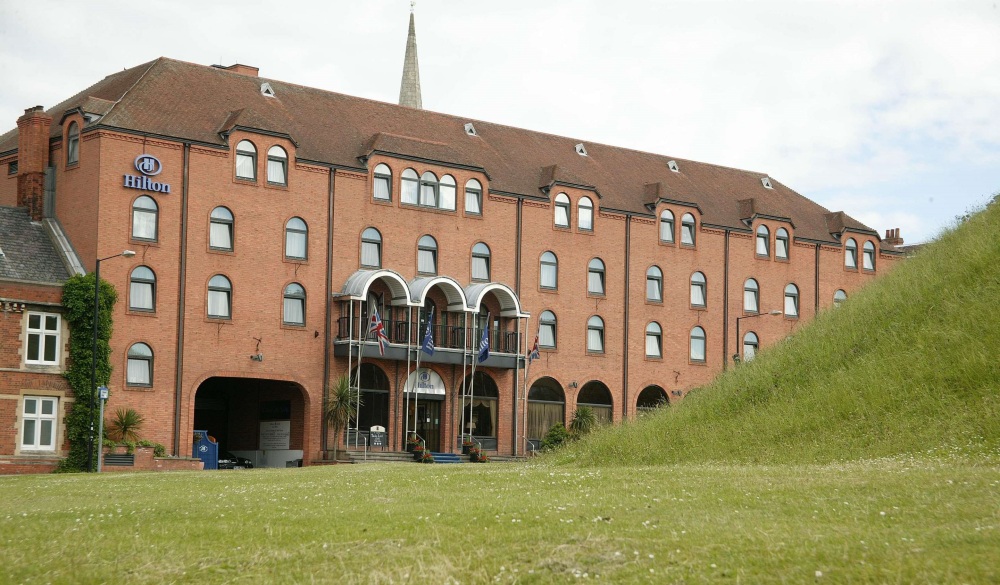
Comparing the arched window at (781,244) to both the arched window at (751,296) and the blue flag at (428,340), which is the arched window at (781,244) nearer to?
the arched window at (751,296)

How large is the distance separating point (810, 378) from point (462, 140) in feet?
106

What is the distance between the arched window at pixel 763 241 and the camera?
64.7 meters

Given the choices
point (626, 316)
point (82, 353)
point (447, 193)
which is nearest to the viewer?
point (82, 353)

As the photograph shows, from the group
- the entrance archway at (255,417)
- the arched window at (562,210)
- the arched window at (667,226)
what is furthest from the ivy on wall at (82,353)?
the arched window at (667,226)

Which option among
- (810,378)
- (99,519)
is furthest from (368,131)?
(99,519)

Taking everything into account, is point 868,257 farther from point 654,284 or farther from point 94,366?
point 94,366

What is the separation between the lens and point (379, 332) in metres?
47.4

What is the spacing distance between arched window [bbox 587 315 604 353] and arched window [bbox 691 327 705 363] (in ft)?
18.9

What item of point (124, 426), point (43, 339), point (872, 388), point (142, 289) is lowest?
point (124, 426)

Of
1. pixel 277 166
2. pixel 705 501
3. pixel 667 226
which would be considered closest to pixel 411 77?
pixel 667 226

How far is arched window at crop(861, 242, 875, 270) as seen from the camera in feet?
225

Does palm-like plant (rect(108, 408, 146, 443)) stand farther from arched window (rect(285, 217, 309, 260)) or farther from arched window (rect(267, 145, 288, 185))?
arched window (rect(267, 145, 288, 185))

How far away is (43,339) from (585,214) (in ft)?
84.1

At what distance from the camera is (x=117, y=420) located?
143 ft
